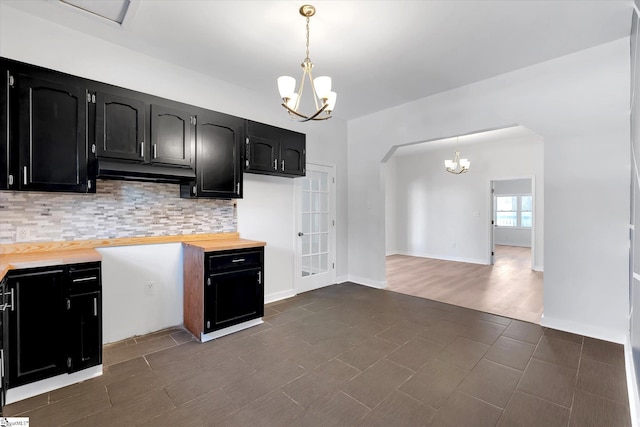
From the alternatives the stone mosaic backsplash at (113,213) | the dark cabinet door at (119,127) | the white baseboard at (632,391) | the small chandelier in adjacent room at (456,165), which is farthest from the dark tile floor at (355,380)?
the small chandelier in adjacent room at (456,165)

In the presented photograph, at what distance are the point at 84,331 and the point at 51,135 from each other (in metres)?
1.56

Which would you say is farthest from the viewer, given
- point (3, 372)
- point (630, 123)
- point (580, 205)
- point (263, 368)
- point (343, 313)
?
point (343, 313)

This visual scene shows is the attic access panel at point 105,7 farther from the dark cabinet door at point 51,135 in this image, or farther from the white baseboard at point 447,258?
the white baseboard at point 447,258

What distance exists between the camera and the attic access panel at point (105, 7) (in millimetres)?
2287

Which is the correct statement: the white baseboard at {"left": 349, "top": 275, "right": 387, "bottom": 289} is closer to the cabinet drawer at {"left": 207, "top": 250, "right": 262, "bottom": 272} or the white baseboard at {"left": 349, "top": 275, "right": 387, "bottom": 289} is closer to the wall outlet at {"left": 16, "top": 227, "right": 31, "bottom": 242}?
the cabinet drawer at {"left": 207, "top": 250, "right": 262, "bottom": 272}

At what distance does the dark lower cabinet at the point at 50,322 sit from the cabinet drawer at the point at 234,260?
921 mm

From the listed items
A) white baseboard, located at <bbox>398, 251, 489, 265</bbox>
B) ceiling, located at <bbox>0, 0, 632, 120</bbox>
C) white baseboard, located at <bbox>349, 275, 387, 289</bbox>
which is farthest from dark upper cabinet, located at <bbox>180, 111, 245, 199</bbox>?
white baseboard, located at <bbox>398, 251, 489, 265</bbox>

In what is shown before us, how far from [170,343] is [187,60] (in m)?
2.96

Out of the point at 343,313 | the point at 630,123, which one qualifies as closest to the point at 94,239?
the point at 343,313

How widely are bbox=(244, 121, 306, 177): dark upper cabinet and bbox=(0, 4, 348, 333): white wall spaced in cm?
29

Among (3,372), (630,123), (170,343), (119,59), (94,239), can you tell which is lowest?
(170,343)

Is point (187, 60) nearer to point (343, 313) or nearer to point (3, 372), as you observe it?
point (3, 372)

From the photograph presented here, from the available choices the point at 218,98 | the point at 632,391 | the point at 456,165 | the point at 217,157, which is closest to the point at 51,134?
the point at 217,157

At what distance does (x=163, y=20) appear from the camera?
2496 millimetres
